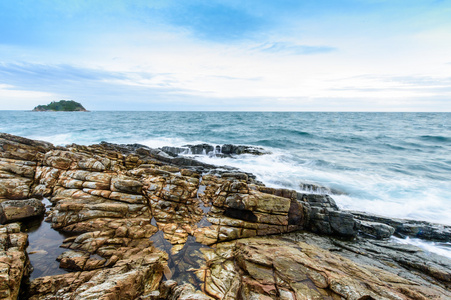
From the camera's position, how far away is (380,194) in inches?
672

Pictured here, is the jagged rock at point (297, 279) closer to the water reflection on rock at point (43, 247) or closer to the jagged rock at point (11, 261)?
the jagged rock at point (11, 261)

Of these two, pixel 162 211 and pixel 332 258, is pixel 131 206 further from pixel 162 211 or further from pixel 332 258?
pixel 332 258

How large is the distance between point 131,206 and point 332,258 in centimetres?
921

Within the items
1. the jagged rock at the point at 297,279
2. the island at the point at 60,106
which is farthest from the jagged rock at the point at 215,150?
the island at the point at 60,106

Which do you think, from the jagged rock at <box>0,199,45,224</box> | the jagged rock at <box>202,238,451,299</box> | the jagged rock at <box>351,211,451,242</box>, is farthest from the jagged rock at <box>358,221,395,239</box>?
the jagged rock at <box>0,199,45,224</box>

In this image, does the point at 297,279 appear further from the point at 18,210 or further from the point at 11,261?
the point at 18,210

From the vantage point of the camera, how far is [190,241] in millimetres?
8859

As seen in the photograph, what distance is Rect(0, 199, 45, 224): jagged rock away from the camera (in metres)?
8.89

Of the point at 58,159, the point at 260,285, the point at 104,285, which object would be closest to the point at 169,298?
the point at 104,285

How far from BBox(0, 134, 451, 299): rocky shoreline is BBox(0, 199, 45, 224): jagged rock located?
33mm

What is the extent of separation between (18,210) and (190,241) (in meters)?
7.82

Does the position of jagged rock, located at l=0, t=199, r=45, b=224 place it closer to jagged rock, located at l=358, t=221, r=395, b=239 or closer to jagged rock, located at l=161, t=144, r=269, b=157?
jagged rock, located at l=358, t=221, r=395, b=239

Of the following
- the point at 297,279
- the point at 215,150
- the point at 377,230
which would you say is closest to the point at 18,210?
the point at 297,279

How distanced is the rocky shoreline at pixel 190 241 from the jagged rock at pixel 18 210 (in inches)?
1.3
